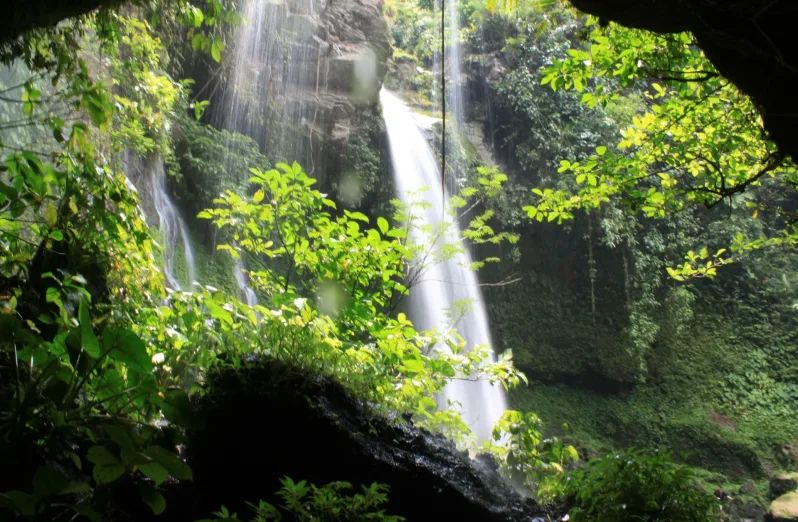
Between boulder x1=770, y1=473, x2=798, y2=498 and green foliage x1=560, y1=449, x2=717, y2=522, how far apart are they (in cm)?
899

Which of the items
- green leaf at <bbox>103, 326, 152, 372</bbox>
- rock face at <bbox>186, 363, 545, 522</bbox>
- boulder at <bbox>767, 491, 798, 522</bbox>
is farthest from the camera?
boulder at <bbox>767, 491, 798, 522</bbox>

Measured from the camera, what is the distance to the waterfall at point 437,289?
11195mm

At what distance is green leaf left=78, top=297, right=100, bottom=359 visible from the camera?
150 centimetres

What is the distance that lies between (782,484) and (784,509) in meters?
1.28

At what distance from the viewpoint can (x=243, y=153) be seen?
9695 millimetres

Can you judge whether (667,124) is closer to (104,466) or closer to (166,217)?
(104,466)

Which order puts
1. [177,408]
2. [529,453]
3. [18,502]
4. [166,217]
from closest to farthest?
1. [18,502]
2. [177,408]
3. [529,453]
4. [166,217]

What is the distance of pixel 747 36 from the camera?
2094mm

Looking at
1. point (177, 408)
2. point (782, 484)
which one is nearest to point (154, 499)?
point (177, 408)

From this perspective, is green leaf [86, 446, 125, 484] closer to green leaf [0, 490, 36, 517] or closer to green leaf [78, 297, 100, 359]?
green leaf [0, 490, 36, 517]

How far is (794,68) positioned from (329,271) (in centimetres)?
290

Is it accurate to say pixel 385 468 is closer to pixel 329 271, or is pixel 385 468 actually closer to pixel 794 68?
pixel 329 271

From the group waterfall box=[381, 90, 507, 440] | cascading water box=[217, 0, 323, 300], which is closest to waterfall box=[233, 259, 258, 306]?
cascading water box=[217, 0, 323, 300]

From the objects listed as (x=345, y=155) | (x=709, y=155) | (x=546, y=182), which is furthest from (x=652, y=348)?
(x=709, y=155)
